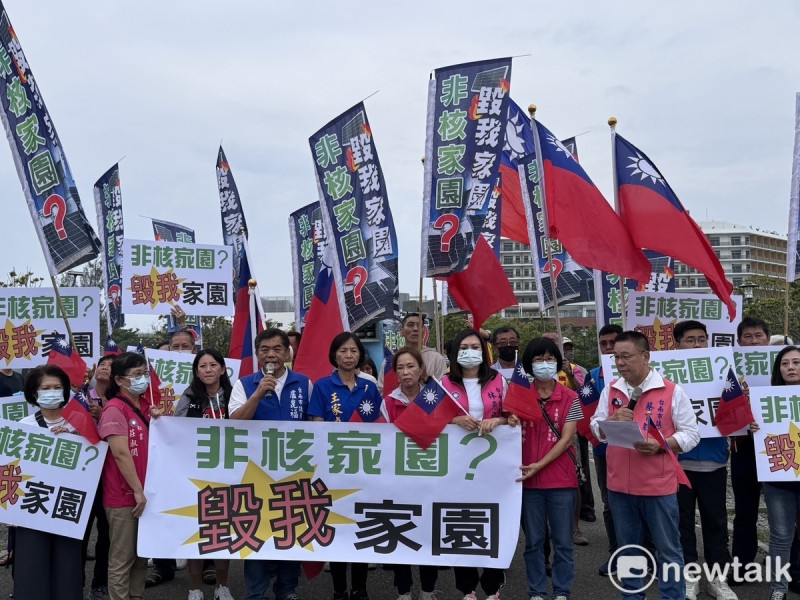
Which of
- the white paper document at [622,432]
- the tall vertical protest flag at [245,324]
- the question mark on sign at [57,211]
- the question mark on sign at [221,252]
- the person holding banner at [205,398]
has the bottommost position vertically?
the white paper document at [622,432]

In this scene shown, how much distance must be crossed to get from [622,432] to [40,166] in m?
5.90

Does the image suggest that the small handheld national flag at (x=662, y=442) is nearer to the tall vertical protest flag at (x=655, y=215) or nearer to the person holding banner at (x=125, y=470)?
the tall vertical protest flag at (x=655, y=215)

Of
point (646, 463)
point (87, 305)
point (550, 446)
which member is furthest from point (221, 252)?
point (646, 463)

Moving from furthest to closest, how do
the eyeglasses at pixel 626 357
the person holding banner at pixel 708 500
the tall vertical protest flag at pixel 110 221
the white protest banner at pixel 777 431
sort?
the tall vertical protest flag at pixel 110 221 < the person holding banner at pixel 708 500 < the white protest banner at pixel 777 431 < the eyeglasses at pixel 626 357

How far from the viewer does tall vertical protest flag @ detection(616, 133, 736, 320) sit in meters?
7.30

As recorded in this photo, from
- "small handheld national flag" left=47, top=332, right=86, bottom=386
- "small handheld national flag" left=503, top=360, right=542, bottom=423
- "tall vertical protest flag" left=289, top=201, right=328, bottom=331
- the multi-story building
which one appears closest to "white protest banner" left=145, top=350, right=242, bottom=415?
"small handheld national flag" left=47, top=332, right=86, bottom=386

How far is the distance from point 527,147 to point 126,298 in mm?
5914

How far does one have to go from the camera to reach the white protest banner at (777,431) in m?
5.77

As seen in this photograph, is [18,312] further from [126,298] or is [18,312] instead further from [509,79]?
[509,79]

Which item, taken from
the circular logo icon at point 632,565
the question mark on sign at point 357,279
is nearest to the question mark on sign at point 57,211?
the question mark on sign at point 357,279

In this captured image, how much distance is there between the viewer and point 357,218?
7965 millimetres

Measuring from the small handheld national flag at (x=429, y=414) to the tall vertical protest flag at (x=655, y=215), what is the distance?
2.95 metres

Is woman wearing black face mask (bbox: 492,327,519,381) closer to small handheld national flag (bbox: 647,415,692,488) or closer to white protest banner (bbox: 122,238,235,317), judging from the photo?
small handheld national flag (bbox: 647,415,692,488)

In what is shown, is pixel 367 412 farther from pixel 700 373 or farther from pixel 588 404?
pixel 700 373
